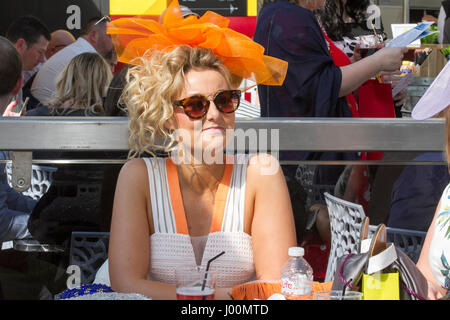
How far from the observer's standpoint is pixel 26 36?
3.34 metres

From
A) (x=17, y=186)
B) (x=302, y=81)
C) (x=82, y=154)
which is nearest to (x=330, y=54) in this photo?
(x=302, y=81)

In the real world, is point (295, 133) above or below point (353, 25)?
below

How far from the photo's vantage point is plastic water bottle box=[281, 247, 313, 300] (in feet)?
5.45

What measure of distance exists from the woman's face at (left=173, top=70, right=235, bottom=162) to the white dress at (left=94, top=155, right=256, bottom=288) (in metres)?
0.14

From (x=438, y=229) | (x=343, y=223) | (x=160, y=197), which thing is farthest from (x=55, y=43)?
(x=438, y=229)

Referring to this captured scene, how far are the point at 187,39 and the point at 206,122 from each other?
0.36m

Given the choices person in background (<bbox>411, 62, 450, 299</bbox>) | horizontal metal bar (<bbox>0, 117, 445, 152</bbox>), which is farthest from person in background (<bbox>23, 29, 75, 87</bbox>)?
person in background (<bbox>411, 62, 450, 299</bbox>)

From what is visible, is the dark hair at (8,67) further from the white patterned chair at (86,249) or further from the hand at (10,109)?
the white patterned chair at (86,249)

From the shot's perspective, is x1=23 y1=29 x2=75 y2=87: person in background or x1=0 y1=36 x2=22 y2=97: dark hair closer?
x1=0 y1=36 x2=22 y2=97: dark hair

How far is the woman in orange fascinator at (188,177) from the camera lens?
7.16 feet

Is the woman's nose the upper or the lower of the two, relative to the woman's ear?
upper

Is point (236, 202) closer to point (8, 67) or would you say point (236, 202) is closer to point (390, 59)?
point (390, 59)

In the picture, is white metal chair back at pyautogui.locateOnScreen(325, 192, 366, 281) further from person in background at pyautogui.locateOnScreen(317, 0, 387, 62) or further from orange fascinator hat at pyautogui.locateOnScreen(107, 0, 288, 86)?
person in background at pyautogui.locateOnScreen(317, 0, 387, 62)

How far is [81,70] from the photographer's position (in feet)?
10.9
